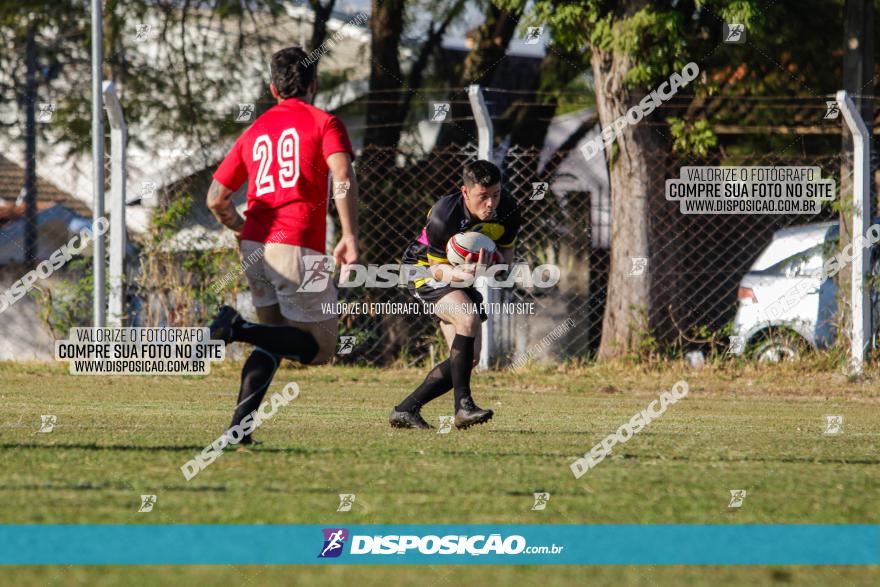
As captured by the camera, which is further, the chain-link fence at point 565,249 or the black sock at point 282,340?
the chain-link fence at point 565,249

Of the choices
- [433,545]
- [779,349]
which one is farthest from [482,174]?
[779,349]

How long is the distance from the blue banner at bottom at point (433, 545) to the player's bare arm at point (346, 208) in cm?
205

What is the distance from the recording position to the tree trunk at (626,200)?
11.8 m

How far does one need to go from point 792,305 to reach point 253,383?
7330 mm

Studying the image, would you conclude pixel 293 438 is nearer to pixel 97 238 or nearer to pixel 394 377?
pixel 394 377

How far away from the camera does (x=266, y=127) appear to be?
5.80 m

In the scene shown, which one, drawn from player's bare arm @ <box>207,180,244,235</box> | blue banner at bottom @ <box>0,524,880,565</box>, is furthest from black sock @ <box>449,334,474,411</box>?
blue banner at bottom @ <box>0,524,880,565</box>

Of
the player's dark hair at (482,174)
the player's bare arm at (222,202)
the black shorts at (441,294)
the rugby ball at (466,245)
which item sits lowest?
the black shorts at (441,294)

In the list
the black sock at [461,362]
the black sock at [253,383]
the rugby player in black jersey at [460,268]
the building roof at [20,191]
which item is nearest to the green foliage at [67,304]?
the rugby player in black jersey at [460,268]

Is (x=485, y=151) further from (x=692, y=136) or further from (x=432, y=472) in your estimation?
(x=432, y=472)

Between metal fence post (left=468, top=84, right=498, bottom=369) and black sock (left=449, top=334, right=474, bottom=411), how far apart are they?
391cm

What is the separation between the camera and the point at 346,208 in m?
5.66

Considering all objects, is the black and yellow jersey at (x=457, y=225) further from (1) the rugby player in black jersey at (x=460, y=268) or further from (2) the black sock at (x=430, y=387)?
(2) the black sock at (x=430, y=387)

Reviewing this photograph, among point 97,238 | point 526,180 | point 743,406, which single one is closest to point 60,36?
point 97,238
